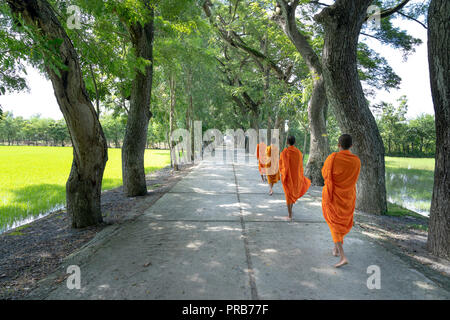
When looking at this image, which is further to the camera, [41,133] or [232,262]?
[41,133]

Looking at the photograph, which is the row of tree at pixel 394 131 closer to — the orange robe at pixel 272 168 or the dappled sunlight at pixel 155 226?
the orange robe at pixel 272 168

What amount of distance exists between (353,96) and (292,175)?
249 cm

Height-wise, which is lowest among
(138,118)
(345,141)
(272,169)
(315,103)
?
(272,169)

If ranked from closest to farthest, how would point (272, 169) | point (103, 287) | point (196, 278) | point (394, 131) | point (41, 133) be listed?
point (103, 287), point (196, 278), point (272, 169), point (394, 131), point (41, 133)

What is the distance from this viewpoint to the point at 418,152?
53.5 metres

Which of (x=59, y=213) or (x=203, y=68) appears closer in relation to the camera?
(x=59, y=213)

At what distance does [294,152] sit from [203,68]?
1143cm

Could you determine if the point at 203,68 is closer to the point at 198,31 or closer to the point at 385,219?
the point at 198,31

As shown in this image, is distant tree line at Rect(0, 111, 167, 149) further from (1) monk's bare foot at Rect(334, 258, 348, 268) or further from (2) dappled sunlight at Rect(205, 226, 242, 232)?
(1) monk's bare foot at Rect(334, 258, 348, 268)

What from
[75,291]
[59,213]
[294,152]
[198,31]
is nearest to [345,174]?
[294,152]

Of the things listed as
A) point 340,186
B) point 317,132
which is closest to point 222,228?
point 340,186

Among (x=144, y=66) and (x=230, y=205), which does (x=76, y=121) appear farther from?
(x=230, y=205)

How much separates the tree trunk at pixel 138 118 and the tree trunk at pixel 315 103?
15.2 ft

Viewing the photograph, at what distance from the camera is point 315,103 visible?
973cm
